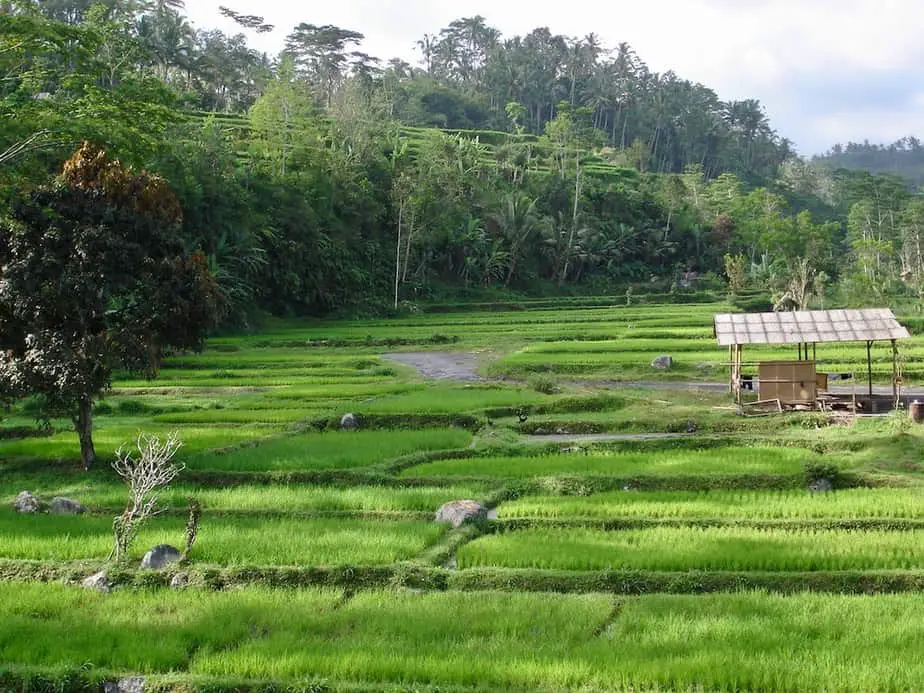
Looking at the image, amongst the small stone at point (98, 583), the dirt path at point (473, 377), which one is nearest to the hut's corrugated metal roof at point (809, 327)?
the dirt path at point (473, 377)

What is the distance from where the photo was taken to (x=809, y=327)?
18281 mm

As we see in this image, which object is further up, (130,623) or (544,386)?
(544,386)

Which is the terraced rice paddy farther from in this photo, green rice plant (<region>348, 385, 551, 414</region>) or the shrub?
the shrub

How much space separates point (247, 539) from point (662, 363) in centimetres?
1638

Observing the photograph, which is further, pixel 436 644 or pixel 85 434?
pixel 85 434

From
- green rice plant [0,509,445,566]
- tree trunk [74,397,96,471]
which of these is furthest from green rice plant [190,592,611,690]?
tree trunk [74,397,96,471]

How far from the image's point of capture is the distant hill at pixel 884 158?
163375mm

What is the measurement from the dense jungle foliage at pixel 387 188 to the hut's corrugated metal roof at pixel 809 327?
11806mm

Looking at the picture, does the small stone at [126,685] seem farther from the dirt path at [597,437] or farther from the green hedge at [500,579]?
the dirt path at [597,437]

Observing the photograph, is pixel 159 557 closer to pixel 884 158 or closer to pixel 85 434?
pixel 85 434

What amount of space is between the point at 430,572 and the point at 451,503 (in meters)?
2.26

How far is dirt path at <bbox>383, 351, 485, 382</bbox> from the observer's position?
24.6 m

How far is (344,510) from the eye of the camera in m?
10.7

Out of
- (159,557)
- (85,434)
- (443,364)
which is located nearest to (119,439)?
(85,434)
